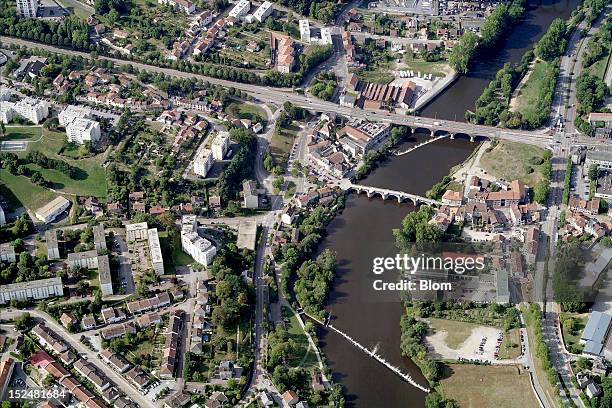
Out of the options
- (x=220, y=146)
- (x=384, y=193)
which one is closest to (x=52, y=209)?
(x=220, y=146)

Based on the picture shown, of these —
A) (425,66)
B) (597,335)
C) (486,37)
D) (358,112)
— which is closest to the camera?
(597,335)

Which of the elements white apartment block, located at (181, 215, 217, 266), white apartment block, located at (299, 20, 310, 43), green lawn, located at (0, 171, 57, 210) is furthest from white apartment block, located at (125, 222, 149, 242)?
white apartment block, located at (299, 20, 310, 43)

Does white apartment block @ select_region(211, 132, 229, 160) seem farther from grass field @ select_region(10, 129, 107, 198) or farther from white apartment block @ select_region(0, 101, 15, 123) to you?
white apartment block @ select_region(0, 101, 15, 123)

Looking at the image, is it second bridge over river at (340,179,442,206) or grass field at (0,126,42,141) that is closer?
second bridge over river at (340,179,442,206)

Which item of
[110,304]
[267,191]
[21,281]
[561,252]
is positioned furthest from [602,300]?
[21,281]

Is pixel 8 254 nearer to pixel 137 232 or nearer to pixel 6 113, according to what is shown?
pixel 137 232
